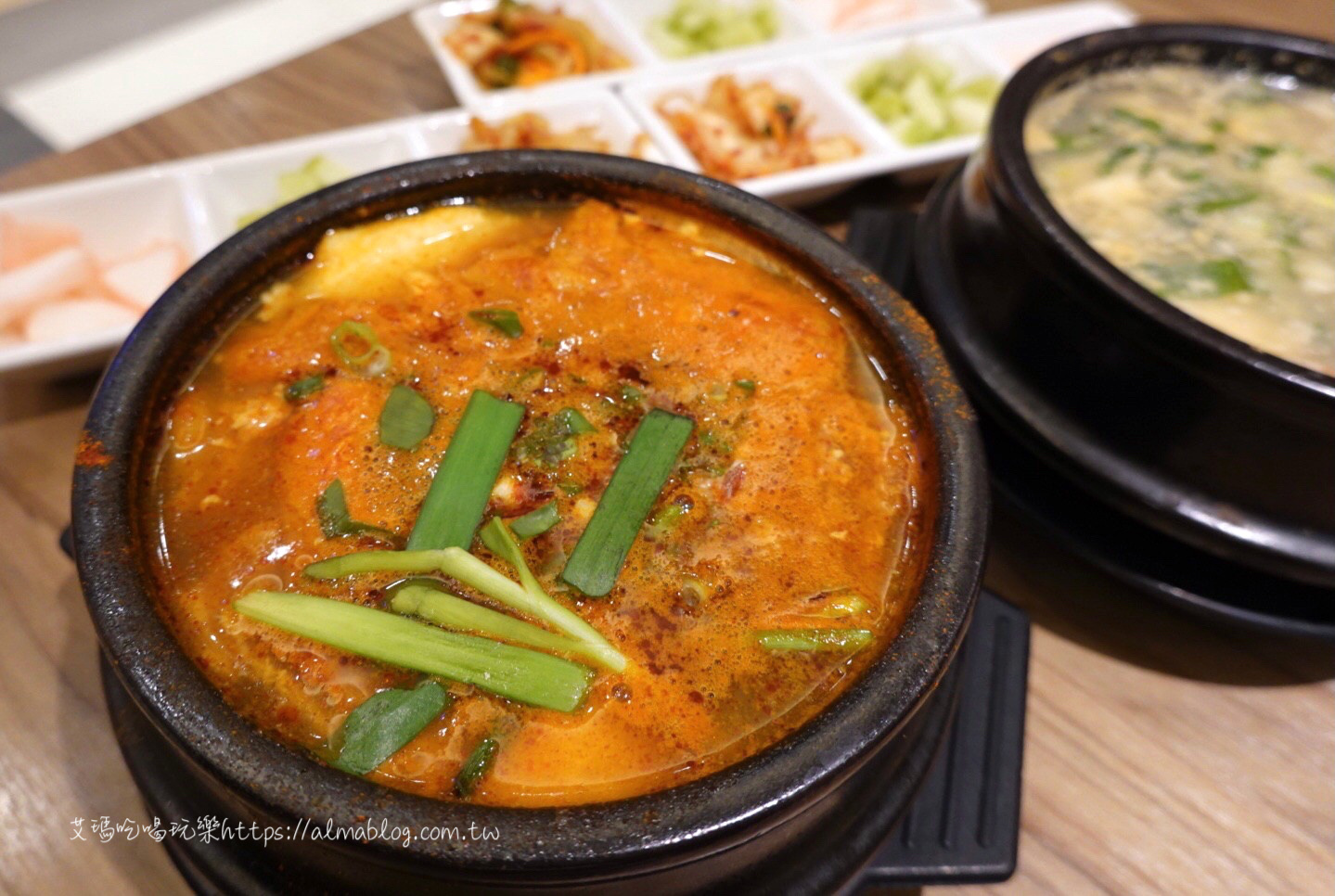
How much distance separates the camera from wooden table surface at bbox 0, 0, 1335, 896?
1.42m

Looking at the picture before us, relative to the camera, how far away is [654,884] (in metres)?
0.98

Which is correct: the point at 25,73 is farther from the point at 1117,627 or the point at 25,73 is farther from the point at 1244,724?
the point at 1244,724

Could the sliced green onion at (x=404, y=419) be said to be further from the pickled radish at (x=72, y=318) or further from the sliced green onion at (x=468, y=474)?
the pickled radish at (x=72, y=318)

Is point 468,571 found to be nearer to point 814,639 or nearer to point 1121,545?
point 814,639

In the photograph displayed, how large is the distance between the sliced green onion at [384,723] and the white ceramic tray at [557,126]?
1353 millimetres

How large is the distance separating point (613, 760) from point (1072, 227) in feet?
4.40

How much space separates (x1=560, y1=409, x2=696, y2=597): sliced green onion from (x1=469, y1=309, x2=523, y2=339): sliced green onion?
267mm

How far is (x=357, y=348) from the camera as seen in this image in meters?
1.34

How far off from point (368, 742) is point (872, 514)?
69 centimetres

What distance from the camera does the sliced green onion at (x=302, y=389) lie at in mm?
1283

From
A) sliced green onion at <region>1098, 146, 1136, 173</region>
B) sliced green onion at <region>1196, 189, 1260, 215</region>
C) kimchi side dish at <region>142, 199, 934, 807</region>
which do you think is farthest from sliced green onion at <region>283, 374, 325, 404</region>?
sliced green onion at <region>1196, 189, 1260, 215</region>

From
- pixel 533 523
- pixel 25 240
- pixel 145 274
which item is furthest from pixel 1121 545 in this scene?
pixel 25 240

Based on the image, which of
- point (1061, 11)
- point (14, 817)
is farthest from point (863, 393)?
point (1061, 11)

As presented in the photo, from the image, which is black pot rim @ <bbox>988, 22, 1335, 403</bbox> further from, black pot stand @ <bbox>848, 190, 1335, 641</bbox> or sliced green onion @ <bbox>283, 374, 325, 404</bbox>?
sliced green onion @ <bbox>283, 374, 325, 404</bbox>
